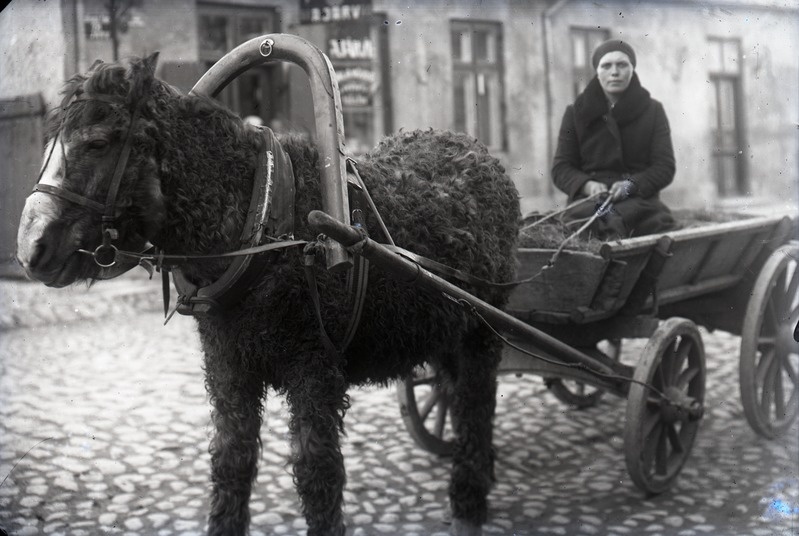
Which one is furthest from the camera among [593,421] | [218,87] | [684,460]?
[593,421]

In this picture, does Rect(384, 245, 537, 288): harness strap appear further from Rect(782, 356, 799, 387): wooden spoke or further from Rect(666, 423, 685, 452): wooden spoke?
Rect(782, 356, 799, 387): wooden spoke

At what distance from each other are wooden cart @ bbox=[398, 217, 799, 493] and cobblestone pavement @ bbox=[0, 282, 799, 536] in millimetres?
281

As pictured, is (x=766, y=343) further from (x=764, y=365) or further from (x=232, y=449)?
(x=232, y=449)

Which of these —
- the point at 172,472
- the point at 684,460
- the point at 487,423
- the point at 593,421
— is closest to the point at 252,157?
the point at 487,423

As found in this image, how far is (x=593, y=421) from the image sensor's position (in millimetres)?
5770

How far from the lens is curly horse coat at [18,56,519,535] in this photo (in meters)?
2.60

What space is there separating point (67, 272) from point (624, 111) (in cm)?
336

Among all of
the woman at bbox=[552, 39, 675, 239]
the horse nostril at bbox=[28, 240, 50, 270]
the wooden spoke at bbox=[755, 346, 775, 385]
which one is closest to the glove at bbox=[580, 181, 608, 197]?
the woman at bbox=[552, 39, 675, 239]

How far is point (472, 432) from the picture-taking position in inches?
157

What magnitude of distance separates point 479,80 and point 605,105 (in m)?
6.78

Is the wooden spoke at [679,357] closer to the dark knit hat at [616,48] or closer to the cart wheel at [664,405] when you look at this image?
the cart wheel at [664,405]

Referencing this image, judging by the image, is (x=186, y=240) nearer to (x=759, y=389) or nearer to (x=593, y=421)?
(x=593, y=421)

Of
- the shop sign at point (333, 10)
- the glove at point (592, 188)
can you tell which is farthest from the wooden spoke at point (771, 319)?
the shop sign at point (333, 10)

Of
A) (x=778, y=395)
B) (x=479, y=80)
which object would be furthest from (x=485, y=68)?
(x=778, y=395)
